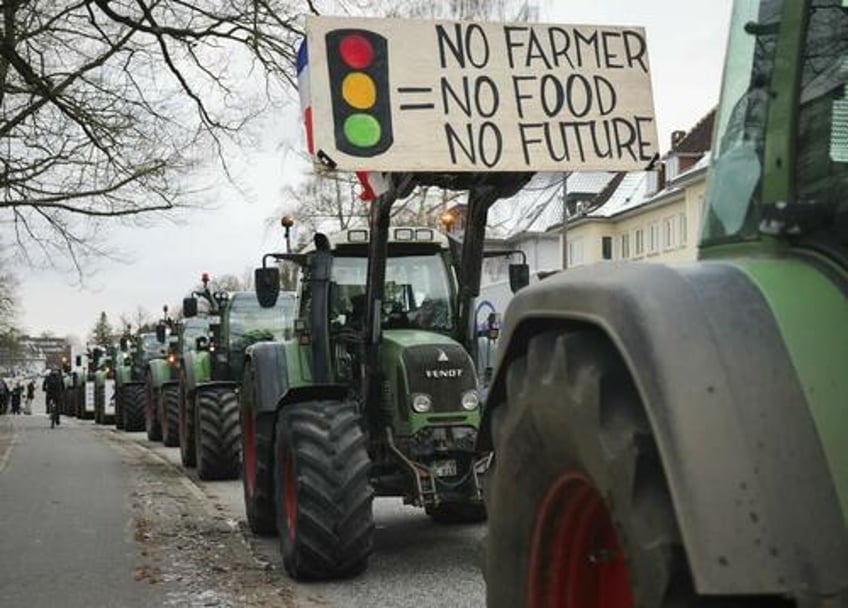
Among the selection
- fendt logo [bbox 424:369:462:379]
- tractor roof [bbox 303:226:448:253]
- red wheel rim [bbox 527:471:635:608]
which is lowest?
red wheel rim [bbox 527:471:635:608]

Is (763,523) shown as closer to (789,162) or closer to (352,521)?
(789,162)

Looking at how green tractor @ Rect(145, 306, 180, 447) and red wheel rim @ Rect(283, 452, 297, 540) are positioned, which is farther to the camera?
green tractor @ Rect(145, 306, 180, 447)

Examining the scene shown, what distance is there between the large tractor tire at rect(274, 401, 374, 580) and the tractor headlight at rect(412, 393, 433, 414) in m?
0.47

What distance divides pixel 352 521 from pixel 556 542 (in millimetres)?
3933

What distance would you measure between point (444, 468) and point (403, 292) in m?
1.56

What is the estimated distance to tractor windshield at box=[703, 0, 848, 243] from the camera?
229 cm

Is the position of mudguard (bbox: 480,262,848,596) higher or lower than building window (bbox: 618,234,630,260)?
lower

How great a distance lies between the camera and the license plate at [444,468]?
7.02 meters

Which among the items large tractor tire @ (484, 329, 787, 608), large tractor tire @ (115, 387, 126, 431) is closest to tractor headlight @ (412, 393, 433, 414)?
large tractor tire @ (484, 329, 787, 608)

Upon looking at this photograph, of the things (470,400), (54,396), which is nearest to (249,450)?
(470,400)

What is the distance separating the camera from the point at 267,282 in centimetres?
829

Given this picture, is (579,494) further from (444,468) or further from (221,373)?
(221,373)

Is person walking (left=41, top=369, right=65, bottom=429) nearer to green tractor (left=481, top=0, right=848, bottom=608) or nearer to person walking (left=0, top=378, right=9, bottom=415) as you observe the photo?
person walking (left=0, top=378, right=9, bottom=415)

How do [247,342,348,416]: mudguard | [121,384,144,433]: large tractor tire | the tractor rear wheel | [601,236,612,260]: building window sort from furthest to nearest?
[601,236,612,260]: building window < [121,384,144,433]: large tractor tire < the tractor rear wheel < [247,342,348,416]: mudguard
